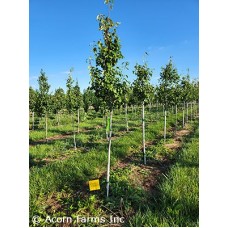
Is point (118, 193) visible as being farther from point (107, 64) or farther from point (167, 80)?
point (167, 80)

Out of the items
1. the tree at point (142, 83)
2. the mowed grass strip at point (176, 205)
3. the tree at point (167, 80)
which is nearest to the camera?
the mowed grass strip at point (176, 205)

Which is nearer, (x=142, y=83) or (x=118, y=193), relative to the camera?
(x=118, y=193)

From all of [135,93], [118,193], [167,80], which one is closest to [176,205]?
[118,193]

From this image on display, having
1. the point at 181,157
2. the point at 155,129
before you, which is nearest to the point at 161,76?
the point at 155,129

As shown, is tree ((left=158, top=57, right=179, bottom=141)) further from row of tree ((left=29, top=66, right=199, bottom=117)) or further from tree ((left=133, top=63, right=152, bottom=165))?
tree ((left=133, top=63, right=152, bottom=165))

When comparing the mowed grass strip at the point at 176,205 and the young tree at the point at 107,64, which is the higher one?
the young tree at the point at 107,64

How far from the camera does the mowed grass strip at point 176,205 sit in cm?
454

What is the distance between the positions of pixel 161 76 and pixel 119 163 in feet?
21.7

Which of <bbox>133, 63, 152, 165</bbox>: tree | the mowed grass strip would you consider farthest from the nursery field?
<bbox>133, 63, 152, 165</bbox>: tree

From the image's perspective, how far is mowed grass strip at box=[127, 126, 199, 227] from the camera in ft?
14.9

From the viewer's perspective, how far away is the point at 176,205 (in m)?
5.11

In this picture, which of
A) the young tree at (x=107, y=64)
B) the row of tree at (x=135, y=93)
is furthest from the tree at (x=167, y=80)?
the young tree at (x=107, y=64)

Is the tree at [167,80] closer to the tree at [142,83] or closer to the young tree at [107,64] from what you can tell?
the tree at [142,83]
